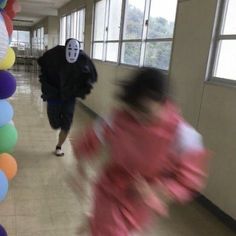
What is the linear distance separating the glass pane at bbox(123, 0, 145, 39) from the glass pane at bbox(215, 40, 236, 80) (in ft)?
6.47

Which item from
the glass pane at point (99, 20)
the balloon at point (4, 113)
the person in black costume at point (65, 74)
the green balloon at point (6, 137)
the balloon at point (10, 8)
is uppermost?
the glass pane at point (99, 20)

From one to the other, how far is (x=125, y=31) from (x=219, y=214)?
348cm

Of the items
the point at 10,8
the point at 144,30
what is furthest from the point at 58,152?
the point at 144,30

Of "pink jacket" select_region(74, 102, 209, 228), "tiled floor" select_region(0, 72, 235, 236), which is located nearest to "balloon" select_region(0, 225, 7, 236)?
"tiled floor" select_region(0, 72, 235, 236)

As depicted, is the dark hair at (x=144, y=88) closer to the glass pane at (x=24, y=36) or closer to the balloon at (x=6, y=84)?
the balloon at (x=6, y=84)

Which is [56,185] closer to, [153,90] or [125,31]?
[153,90]

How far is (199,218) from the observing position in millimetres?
2533

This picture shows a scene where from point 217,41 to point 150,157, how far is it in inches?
81.6

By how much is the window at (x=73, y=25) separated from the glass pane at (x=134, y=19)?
2810 mm

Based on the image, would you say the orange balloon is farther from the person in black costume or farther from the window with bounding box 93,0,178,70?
the window with bounding box 93,0,178,70

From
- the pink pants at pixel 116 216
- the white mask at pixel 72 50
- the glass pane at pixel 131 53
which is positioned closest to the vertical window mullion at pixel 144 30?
the glass pane at pixel 131 53

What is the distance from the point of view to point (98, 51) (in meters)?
6.57

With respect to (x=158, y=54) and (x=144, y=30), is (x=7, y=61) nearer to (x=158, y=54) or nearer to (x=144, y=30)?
(x=158, y=54)

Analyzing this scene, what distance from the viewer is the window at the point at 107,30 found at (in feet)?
18.0
